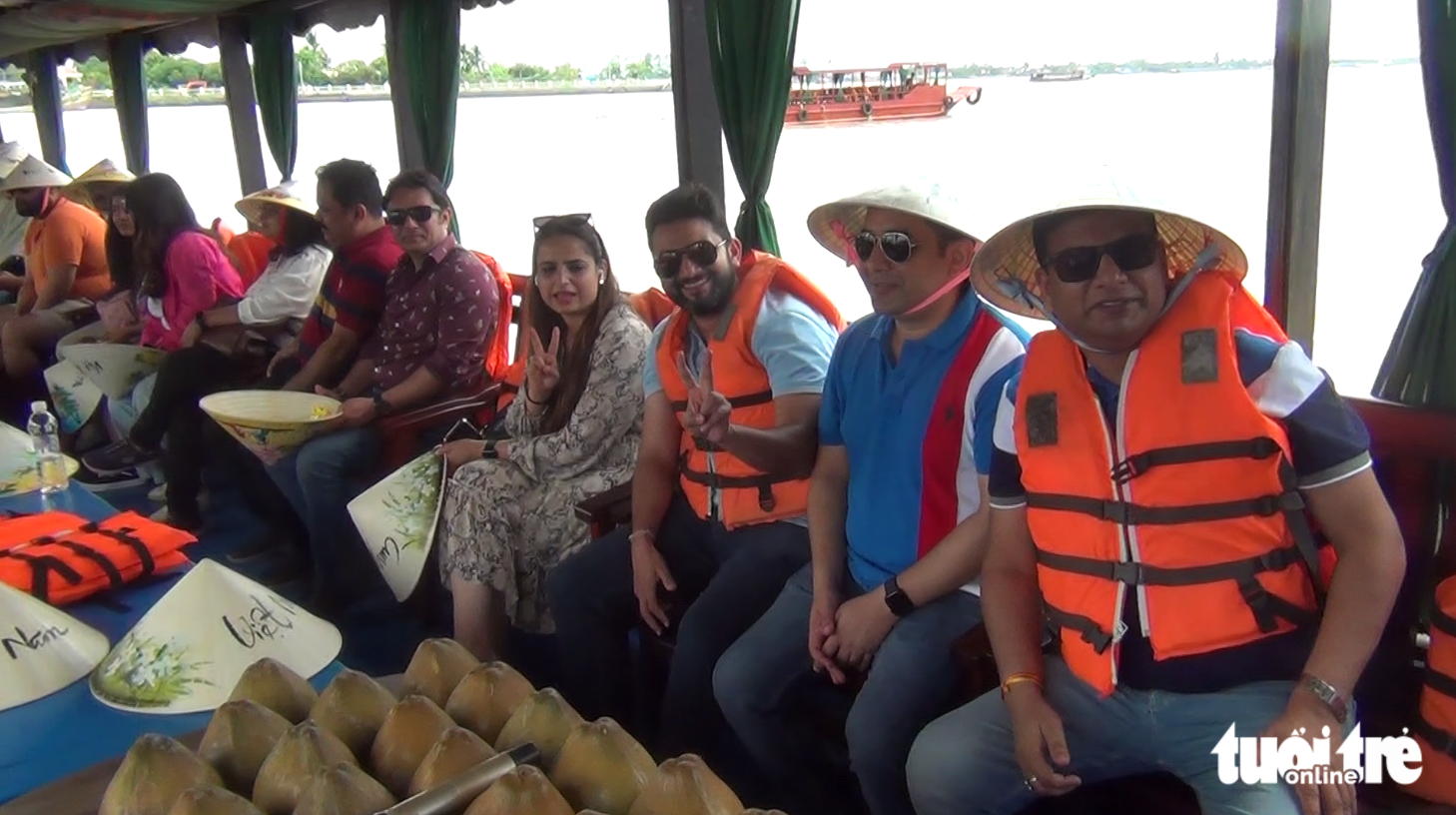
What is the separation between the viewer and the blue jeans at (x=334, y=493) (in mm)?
3338

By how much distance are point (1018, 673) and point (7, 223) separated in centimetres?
798

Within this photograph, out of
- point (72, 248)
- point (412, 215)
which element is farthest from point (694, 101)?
point (72, 248)

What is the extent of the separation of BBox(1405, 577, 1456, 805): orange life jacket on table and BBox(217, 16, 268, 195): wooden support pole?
6.55m

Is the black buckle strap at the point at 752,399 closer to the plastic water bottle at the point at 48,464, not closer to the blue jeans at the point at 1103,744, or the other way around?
the blue jeans at the point at 1103,744

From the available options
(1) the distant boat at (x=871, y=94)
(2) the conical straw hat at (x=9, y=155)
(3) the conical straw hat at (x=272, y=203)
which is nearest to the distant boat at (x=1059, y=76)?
(1) the distant boat at (x=871, y=94)

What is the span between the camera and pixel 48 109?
9.02m

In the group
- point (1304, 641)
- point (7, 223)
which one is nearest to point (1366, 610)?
point (1304, 641)

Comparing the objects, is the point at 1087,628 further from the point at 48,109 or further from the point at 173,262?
the point at 48,109

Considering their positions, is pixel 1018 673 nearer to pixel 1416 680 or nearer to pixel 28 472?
pixel 1416 680

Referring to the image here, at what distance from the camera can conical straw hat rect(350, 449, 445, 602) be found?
9.23 feet

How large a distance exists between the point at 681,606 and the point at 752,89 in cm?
167

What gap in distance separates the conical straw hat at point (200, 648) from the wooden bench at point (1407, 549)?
3.53 ft

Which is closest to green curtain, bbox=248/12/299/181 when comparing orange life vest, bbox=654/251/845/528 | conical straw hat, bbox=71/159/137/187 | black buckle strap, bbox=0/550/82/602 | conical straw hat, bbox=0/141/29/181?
conical straw hat, bbox=71/159/137/187

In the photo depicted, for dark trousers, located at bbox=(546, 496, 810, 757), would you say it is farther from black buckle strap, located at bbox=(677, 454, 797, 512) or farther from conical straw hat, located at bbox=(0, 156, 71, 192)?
conical straw hat, located at bbox=(0, 156, 71, 192)
